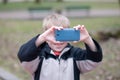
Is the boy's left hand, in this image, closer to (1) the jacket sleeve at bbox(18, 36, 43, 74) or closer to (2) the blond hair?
(2) the blond hair

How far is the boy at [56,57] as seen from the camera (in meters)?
3.28

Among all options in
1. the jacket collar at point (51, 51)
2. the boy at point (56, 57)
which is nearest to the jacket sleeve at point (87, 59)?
the boy at point (56, 57)

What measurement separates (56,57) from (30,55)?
225mm

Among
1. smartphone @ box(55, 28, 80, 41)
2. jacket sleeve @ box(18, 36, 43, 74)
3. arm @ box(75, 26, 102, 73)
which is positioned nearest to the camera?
smartphone @ box(55, 28, 80, 41)

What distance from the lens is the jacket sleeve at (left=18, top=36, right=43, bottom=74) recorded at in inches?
129

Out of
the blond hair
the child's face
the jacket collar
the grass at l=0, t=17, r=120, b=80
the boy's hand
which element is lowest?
the grass at l=0, t=17, r=120, b=80

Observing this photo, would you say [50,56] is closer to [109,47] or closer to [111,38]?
[109,47]

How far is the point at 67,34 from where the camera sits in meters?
3.01

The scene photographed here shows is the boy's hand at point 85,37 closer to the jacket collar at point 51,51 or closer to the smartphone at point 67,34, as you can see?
the smartphone at point 67,34

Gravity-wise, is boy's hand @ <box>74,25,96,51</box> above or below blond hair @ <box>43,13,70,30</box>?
below

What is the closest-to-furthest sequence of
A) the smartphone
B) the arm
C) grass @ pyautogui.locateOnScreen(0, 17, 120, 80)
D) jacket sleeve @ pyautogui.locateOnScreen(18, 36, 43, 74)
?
the smartphone → the arm → jacket sleeve @ pyautogui.locateOnScreen(18, 36, 43, 74) → grass @ pyautogui.locateOnScreen(0, 17, 120, 80)


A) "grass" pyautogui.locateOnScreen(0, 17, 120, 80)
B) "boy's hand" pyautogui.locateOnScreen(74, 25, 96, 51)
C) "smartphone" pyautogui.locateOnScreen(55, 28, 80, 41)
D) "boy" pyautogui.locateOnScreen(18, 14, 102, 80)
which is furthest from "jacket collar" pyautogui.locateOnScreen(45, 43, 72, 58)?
"grass" pyautogui.locateOnScreen(0, 17, 120, 80)

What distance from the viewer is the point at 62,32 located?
304 centimetres

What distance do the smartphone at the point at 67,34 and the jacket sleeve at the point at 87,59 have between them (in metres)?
0.29
